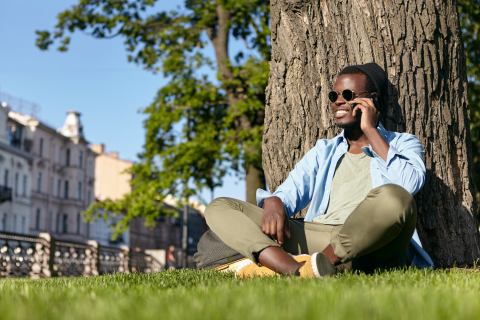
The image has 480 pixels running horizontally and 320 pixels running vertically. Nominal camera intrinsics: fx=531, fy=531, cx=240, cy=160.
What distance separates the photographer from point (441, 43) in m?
5.13

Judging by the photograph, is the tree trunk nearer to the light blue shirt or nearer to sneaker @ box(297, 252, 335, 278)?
the light blue shirt

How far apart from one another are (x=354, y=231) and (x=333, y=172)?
43.0 inches

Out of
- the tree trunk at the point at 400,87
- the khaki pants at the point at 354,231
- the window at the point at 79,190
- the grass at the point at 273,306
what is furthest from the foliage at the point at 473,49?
the window at the point at 79,190

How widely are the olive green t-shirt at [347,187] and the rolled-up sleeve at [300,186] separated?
19cm

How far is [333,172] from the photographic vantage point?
424cm

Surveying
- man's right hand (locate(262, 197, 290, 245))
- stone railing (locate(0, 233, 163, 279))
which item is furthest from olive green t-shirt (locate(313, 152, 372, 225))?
stone railing (locate(0, 233, 163, 279))

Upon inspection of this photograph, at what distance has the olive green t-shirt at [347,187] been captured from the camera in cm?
400

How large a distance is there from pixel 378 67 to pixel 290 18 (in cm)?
123

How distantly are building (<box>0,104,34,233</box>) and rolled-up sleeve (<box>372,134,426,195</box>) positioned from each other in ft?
151

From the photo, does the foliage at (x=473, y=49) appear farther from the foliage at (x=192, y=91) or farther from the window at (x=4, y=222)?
the window at (x=4, y=222)

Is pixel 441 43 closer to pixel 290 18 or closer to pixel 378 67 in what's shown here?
pixel 378 67

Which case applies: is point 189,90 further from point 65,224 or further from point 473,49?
point 65,224

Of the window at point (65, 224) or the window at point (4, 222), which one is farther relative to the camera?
the window at point (65, 224)

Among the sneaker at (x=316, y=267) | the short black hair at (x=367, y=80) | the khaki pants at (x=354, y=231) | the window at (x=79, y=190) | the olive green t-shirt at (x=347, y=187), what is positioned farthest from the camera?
the window at (x=79, y=190)
